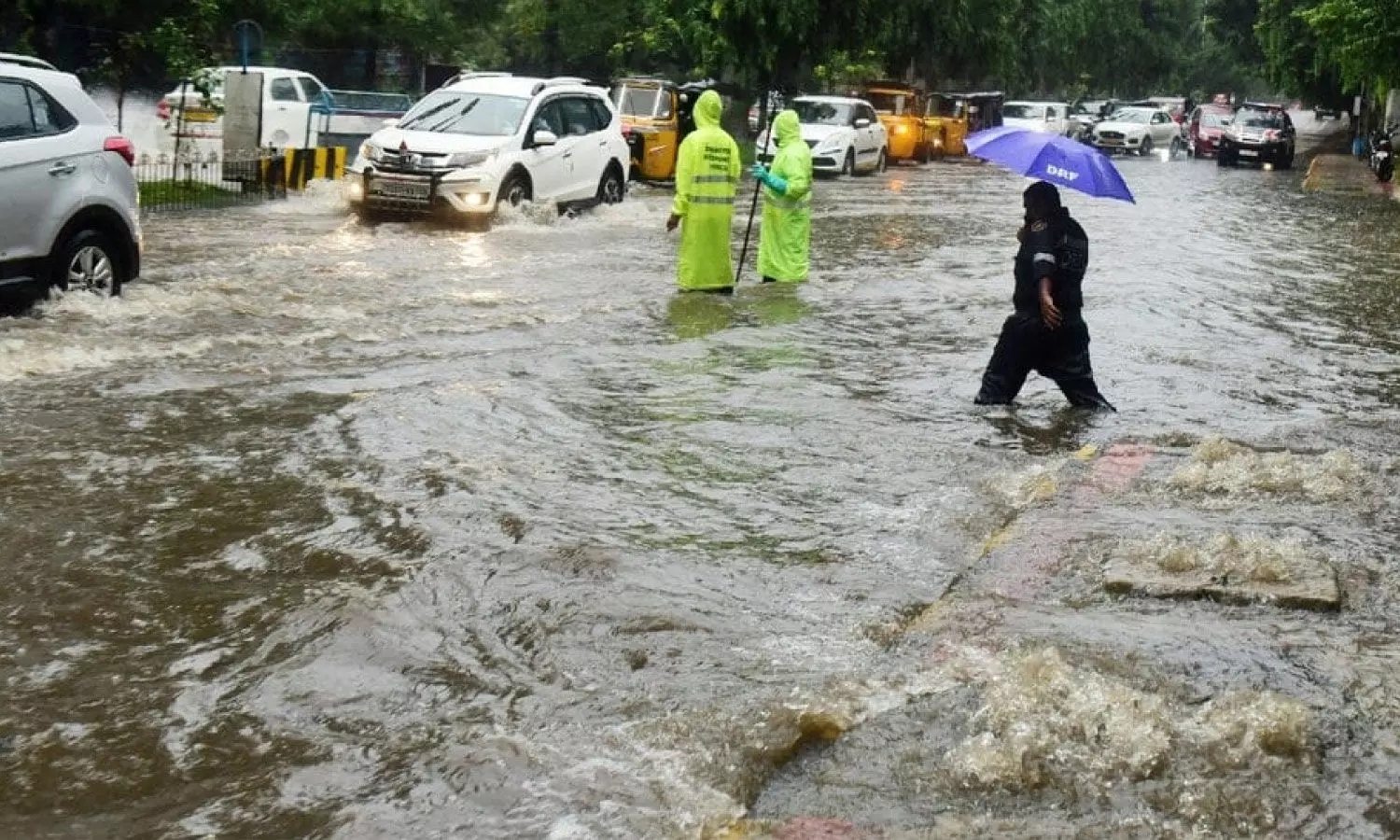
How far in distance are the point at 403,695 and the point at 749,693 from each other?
1.00 meters

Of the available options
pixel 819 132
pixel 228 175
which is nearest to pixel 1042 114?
pixel 819 132

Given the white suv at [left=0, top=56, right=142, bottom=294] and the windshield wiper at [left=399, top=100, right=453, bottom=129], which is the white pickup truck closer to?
the windshield wiper at [left=399, top=100, right=453, bottom=129]

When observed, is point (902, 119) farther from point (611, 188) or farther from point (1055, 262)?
point (1055, 262)

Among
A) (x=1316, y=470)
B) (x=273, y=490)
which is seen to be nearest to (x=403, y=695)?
(x=273, y=490)

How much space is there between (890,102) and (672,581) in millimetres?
35977

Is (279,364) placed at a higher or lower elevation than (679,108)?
lower

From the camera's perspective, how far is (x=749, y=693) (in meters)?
5.12

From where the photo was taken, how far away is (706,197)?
1369 centimetres

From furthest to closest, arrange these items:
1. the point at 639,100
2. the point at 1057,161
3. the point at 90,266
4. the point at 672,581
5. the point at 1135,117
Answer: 1. the point at 1135,117
2. the point at 639,100
3. the point at 90,266
4. the point at 1057,161
5. the point at 672,581

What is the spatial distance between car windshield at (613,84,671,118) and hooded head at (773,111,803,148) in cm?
1474

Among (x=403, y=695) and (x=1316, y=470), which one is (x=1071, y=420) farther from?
(x=403, y=695)

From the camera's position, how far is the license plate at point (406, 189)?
60.8 feet

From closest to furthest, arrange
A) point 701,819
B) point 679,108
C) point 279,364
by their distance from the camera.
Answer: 1. point 701,819
2. point 279,364
3. point 679,108

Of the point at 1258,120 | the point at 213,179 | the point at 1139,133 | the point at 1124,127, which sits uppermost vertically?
the point at 1258,120
